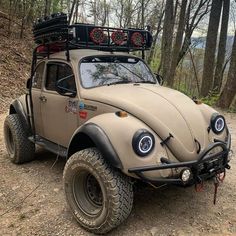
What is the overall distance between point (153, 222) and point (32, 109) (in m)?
2.94

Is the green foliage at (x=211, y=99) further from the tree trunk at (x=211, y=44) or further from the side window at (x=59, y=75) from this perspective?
the side window at (x=59, y=75)

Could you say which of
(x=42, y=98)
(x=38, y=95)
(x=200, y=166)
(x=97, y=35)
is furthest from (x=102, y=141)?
(x=38, y=95)

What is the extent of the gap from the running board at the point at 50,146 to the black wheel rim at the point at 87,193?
36.8 inches

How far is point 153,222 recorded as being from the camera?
4305 millimetres

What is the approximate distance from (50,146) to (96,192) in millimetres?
1631

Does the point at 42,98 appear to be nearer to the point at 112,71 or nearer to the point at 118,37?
the point at 112,71

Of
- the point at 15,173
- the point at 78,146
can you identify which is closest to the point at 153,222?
the point at 78,146

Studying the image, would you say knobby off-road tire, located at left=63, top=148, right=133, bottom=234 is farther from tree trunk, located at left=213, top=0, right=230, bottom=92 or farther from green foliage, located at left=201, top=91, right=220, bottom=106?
tree trunk, located at left=213, top=0, right=230, bottom=92

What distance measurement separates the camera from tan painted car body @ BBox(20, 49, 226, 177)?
12.9ft

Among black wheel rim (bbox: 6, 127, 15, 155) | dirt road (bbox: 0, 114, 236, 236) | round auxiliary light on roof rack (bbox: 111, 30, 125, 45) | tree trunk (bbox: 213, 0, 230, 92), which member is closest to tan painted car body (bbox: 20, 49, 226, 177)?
round auxiliary light on roof rack (bbox: 111, 30, 125, 45)

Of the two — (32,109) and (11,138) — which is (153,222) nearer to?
(32,109)

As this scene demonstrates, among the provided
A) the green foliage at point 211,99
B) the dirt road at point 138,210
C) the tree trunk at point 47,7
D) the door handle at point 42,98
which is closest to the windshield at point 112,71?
the door handle at point 42,98

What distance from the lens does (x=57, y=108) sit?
17.7 ft

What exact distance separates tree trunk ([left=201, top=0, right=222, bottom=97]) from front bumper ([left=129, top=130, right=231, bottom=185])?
9.65 m
